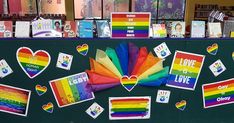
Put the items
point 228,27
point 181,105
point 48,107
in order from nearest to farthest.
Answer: point 48,107, point 181,105, point 228,27

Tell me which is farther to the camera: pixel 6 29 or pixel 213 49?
pixel 213 49

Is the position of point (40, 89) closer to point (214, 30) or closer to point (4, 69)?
point (4, 69)

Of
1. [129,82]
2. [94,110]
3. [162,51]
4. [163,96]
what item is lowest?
[94,110]

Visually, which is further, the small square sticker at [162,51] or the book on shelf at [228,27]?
the book on shelf at [228,27]

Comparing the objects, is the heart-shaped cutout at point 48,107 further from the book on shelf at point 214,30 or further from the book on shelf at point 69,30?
the book on shelf at point 214,30

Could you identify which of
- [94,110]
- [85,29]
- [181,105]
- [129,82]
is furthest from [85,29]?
[181,105]

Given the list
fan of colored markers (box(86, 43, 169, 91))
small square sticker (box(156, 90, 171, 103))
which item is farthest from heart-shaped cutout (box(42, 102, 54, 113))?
small square sticker (box(156, 90, 171, 103))

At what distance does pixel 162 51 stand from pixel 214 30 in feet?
1.83

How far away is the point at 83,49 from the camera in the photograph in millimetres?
2293

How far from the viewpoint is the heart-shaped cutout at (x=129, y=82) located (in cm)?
238

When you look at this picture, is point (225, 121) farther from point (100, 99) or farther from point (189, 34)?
point (100, 99)

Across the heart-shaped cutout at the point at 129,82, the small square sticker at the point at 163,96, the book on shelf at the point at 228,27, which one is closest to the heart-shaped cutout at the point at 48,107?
the heart-shaped cutout at the point at 129,82

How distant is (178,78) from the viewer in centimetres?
244

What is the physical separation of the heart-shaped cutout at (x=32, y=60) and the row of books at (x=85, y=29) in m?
0.15
